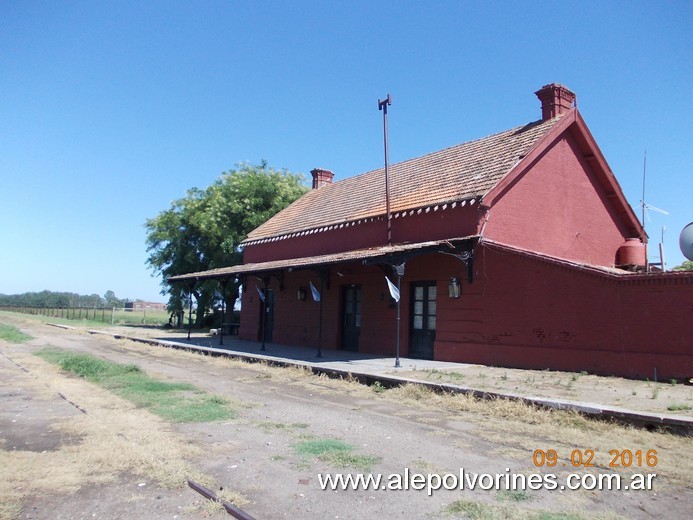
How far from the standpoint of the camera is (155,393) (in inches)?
355

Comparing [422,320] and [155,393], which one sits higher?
[422,320]

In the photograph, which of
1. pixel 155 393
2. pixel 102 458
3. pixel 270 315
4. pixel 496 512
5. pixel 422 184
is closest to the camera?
pixel 496 512

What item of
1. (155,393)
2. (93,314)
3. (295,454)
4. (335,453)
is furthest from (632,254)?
(93,314)

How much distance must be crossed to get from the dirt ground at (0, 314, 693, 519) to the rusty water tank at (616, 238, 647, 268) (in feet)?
28.1

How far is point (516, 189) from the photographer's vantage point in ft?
46.9

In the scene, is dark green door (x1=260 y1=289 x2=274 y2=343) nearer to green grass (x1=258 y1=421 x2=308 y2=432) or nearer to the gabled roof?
the gabled roof

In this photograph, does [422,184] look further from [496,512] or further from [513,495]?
[496,512]

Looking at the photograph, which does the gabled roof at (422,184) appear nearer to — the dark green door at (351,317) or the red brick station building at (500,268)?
the red brick station building at (500,268)

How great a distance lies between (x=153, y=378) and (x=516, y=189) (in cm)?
1035

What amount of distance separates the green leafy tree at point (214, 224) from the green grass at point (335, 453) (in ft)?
71.6

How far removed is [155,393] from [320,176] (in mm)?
20183

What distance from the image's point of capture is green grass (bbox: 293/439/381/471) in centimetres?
510

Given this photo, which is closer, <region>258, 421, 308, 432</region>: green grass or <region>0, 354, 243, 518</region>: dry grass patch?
<region>0, 354, 243, 518</region>: dry grass patch

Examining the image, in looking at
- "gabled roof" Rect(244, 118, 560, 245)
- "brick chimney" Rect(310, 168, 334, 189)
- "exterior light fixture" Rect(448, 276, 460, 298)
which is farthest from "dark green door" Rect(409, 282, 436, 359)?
"brick chimney" Rect(310, 168, 334, 189)
